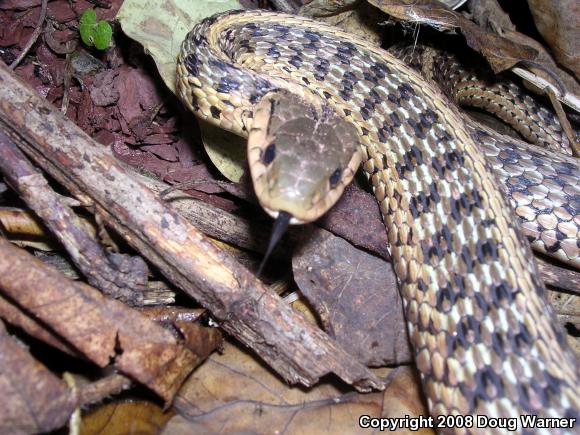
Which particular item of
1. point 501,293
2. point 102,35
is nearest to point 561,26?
point 501,293

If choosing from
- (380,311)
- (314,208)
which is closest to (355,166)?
(314,208)

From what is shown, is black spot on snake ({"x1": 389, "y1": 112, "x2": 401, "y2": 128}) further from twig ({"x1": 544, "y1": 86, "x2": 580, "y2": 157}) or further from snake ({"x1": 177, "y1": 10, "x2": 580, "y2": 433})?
twig ({"x1": 544, "y1": 86, "x2": 580, "y2": 157})

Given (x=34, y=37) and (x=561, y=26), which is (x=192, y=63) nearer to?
(x=34, y=37)

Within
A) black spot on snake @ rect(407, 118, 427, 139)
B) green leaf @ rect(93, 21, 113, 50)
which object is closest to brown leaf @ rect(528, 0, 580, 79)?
black spot on snake @ rect(407, 118, 427, 139)

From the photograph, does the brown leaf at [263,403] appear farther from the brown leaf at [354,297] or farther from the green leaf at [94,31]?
the green leaf at [94,31]

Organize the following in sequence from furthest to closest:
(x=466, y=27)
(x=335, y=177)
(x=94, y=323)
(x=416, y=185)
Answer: (x=466, y=27) < (x=416, y=185) < (x=335, y=177) < (x=94, y=323)
